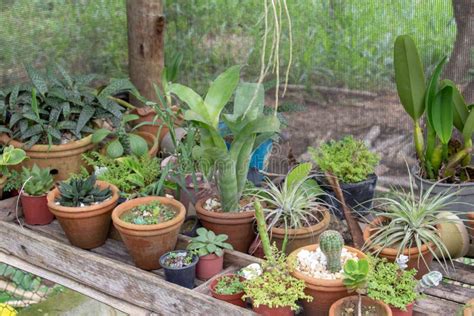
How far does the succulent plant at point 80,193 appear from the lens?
106 inches

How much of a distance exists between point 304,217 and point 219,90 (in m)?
0.59

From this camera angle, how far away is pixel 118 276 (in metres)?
2.44

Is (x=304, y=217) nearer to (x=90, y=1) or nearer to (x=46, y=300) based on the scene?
(x=46, y=300)

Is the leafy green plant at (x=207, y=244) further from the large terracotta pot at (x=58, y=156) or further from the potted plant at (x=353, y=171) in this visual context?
the large terracotta pot at (x=58, y=156)

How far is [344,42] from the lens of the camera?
3.26 metres

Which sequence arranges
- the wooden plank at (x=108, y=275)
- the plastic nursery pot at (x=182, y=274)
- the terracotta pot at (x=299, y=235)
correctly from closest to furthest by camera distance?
the wooden plank at (x=108, y=275) → the plastic nursery pot at (x=182, y=274) → the terracotta pot at (x=299, y=235)

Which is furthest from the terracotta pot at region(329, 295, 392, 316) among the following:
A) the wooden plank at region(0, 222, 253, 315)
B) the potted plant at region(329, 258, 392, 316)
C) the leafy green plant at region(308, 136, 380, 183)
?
the leafy green plant at region(308, 136, 380, 183)

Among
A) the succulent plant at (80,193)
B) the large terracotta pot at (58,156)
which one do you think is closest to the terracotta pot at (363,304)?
the succulent plant at (80,193)

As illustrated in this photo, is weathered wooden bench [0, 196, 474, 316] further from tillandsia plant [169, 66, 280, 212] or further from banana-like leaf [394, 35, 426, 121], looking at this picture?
banana-like leaf [394, 35, 426, 121]

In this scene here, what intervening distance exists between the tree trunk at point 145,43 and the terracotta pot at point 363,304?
2.07 m

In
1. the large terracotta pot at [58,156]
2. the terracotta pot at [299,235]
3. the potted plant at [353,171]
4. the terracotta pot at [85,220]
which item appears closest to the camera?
the terracotta pot at [299,235]

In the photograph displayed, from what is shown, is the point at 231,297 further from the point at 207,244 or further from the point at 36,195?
the point at 36,195

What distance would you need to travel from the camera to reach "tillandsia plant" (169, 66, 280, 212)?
2.53 m

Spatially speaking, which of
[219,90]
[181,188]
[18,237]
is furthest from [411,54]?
[18,237]
